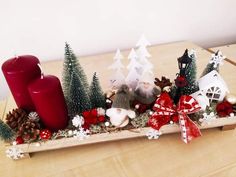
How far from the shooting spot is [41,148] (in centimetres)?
58

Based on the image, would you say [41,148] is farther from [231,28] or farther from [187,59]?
[231,28]

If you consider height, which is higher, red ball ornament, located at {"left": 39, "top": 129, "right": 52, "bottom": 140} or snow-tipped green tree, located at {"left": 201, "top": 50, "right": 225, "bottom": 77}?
snow-tipped green tree, located at {"left": 201, "top": 50, "right": 225, "bottom": 77}

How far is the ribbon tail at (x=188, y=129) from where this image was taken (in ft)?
1.94

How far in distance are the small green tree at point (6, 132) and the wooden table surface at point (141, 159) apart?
0.07 meters

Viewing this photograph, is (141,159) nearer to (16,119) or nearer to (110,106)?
(110,106)

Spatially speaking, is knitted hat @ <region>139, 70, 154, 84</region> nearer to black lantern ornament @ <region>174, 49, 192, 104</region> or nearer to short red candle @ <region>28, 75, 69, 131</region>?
black lantern ornament @ <region>174, 49, 192, 104</region>

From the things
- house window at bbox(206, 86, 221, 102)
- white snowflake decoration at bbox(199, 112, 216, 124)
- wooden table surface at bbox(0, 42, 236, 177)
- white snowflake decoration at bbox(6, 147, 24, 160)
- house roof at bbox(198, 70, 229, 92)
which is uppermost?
house roof at bbox(198, 70, 229, 92)

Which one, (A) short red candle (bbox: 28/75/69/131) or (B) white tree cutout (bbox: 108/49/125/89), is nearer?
(A) short red candle (bbox: 28/75/69/131)

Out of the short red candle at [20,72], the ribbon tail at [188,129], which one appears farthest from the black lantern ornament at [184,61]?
the short red candle at [20,72]

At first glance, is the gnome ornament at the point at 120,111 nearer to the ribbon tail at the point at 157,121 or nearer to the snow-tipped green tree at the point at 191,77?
the ribbon tail at the point at 157,121

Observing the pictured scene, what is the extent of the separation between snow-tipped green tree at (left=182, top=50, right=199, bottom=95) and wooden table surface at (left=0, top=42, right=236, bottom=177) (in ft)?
0.40

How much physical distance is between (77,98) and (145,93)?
0.18 meters

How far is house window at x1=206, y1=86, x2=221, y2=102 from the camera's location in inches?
24.6

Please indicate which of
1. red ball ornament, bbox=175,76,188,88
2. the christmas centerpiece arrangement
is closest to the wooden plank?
the christmas centerpiece arrangement
